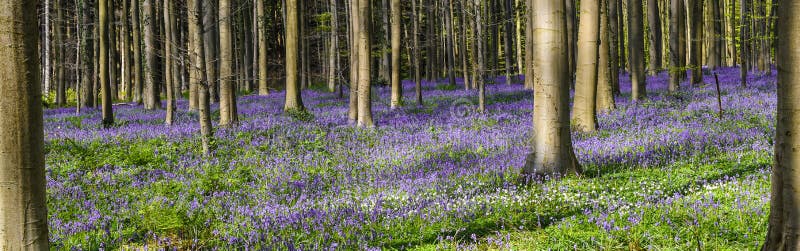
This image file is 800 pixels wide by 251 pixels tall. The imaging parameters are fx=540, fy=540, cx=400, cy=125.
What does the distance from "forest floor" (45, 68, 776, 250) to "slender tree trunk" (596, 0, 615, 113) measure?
1.42 m

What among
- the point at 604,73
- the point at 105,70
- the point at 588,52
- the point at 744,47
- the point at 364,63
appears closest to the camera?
the point at 588,52

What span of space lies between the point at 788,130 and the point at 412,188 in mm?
4573

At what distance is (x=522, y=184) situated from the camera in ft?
24.4

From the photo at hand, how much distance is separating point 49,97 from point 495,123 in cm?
2739

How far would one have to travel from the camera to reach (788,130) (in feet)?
11.8

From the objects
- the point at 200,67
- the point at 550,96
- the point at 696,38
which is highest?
the point at 696,38

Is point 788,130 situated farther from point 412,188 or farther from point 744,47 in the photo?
point 744,47

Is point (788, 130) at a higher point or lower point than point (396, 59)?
lower

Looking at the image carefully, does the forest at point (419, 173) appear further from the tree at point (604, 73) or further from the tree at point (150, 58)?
the tree at point (150, 58)

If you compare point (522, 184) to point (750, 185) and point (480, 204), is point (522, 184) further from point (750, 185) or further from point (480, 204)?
point (750, 185)

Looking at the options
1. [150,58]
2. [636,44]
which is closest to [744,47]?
[636,44]

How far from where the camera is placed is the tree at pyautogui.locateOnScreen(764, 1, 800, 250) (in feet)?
11.6

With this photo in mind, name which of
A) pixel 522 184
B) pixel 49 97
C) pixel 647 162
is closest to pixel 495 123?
pixel 647 162

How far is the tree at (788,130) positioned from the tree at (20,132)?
4754mm
